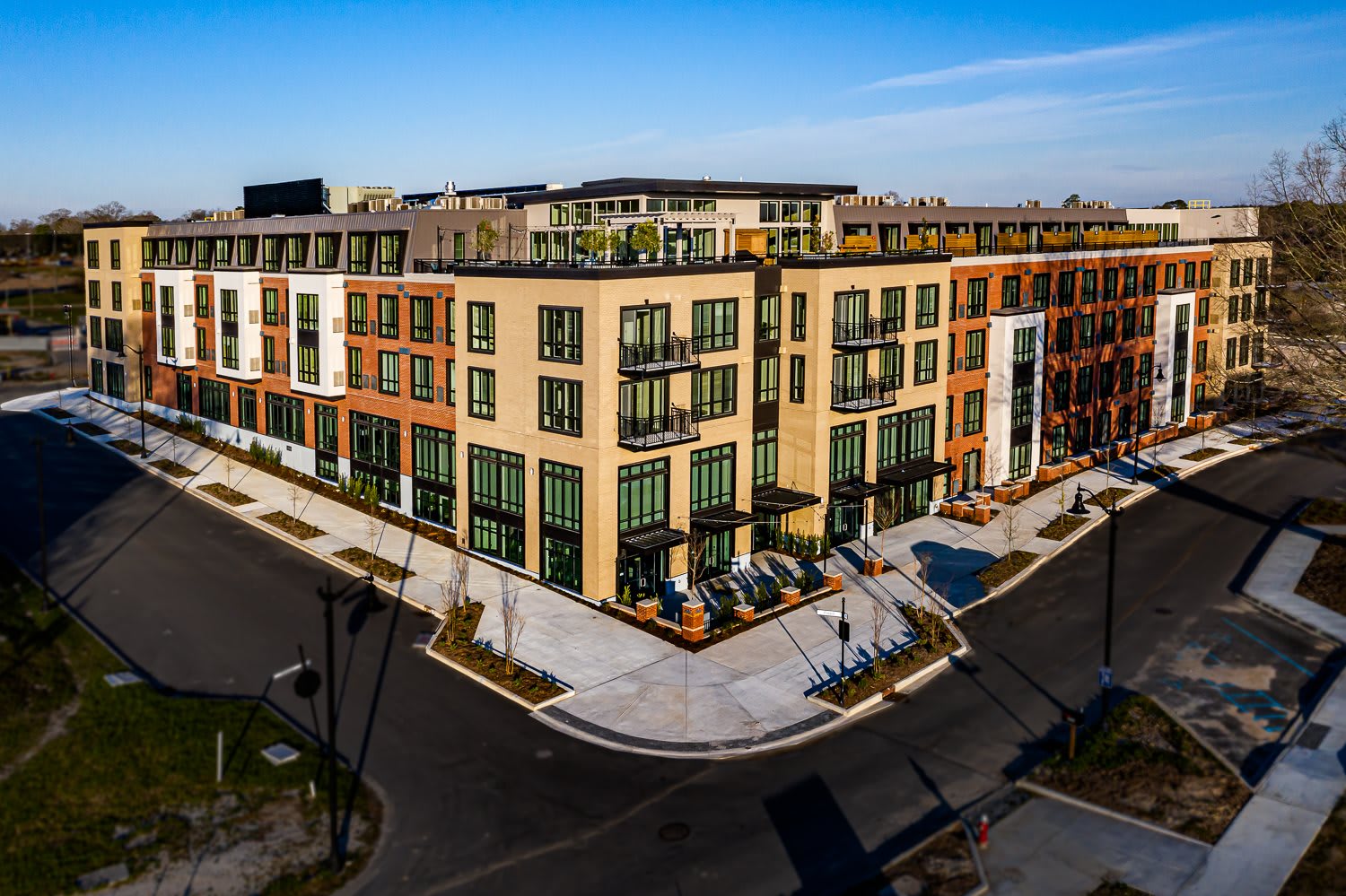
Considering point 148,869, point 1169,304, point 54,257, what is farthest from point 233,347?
point 1169,304

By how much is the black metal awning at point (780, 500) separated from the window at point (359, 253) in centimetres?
2404

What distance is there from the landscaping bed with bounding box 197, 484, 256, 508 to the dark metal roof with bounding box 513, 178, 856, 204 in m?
21.6

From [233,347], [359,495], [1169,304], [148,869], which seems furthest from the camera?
[1169,304]

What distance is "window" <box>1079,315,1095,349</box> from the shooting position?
66312 mm

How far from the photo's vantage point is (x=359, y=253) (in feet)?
186

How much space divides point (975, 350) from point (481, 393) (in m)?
27.9

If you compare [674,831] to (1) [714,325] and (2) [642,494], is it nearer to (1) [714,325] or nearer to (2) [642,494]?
(2) [642,494]

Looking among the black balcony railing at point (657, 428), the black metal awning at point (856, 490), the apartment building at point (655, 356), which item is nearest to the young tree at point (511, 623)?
the apartment building at point (655, 356)

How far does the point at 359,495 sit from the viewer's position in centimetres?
5569

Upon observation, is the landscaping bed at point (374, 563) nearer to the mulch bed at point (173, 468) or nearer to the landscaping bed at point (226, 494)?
the landscaping bed at point (226, 494)

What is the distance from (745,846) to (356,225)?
41.3 meters

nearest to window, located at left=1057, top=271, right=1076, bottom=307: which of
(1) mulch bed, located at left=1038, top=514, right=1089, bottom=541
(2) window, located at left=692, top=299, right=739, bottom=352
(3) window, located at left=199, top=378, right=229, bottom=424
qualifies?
(1) mulch bed, located at left=1038, top=514, right=1089, bottom=541

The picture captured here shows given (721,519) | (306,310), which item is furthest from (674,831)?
(306,310)

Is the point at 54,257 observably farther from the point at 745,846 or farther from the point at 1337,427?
the point at 1337,427
